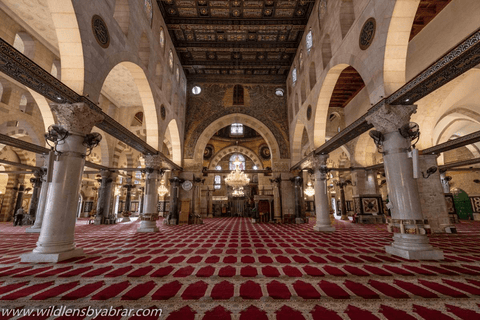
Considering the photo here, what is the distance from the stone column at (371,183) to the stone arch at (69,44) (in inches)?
494

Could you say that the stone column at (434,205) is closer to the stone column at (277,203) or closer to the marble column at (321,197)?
the marble column at (321,197)

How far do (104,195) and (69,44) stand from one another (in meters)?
9.47

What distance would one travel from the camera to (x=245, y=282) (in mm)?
2680

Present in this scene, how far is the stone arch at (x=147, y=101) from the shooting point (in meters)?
7.09

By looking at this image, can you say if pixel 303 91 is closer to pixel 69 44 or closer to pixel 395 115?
pixel 395 115

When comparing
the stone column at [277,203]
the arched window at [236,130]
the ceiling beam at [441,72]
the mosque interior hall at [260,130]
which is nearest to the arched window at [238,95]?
the mosque interior hall at [260,130]

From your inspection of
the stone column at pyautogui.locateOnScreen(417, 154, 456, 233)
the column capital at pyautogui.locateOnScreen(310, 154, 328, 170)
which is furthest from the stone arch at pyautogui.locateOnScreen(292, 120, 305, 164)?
the stone column at pyautogui.locateOnScreen(417, 154, 456, 233)

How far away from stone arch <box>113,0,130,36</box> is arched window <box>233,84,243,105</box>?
7.63 meters

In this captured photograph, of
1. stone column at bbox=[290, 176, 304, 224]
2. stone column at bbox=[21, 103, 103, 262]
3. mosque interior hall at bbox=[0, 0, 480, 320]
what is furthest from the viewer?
stone column at bbox=[290, 176, 304, 224]

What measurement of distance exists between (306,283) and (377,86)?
434 cm

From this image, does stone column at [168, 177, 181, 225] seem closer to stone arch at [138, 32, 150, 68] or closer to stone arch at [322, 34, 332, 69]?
stone arch at [138, 32, 150, 68]

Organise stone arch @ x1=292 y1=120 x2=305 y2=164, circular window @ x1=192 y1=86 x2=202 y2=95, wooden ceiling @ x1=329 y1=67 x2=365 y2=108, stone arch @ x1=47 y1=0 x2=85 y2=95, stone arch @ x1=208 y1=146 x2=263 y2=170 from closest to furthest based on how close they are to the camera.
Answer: stone arch @ x1=47 y1=0 x2=85 y2=95, wooden ceiling @ x1=329 y1=67 x2=365 y2=108, stone arch @ x1=292 y1=120 x2=305 y2=164, circular window @ x1=192 y1=86 x2=202 y2=95, stone arch @ x1=208 y1=146 x2=263 y2=170

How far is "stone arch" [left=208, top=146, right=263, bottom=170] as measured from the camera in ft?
73.0

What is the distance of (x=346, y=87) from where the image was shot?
36.3 ft
